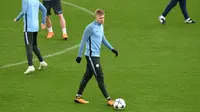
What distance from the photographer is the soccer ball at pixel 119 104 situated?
9031mm

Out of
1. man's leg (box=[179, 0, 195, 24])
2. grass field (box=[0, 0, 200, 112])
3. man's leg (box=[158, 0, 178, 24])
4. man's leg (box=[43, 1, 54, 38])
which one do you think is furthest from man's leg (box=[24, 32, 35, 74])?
man's leg (box=[179, 0, 195, 24])

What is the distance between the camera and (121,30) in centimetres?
1449

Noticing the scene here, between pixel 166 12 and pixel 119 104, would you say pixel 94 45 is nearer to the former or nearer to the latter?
pixel 119 104

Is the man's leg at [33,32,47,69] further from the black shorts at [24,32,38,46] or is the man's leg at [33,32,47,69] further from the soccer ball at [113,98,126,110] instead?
the soccer ball at [113,98,126,110]

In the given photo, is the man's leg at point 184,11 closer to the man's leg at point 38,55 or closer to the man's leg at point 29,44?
the man's leg at point 38,55

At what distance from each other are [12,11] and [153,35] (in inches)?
223

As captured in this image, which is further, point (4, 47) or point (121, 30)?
point (121, 30)

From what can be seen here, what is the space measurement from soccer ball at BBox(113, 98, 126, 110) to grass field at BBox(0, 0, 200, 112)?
13cm

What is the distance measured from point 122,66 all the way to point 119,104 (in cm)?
267

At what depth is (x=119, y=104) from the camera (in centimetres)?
903

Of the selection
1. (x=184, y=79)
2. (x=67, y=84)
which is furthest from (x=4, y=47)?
(x=184, y=79)

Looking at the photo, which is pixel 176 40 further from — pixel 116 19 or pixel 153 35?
pixel 116 19

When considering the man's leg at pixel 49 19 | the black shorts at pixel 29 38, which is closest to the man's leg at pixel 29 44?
the black shorts at pixel 29 38

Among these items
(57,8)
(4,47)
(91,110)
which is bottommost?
(91,110)
